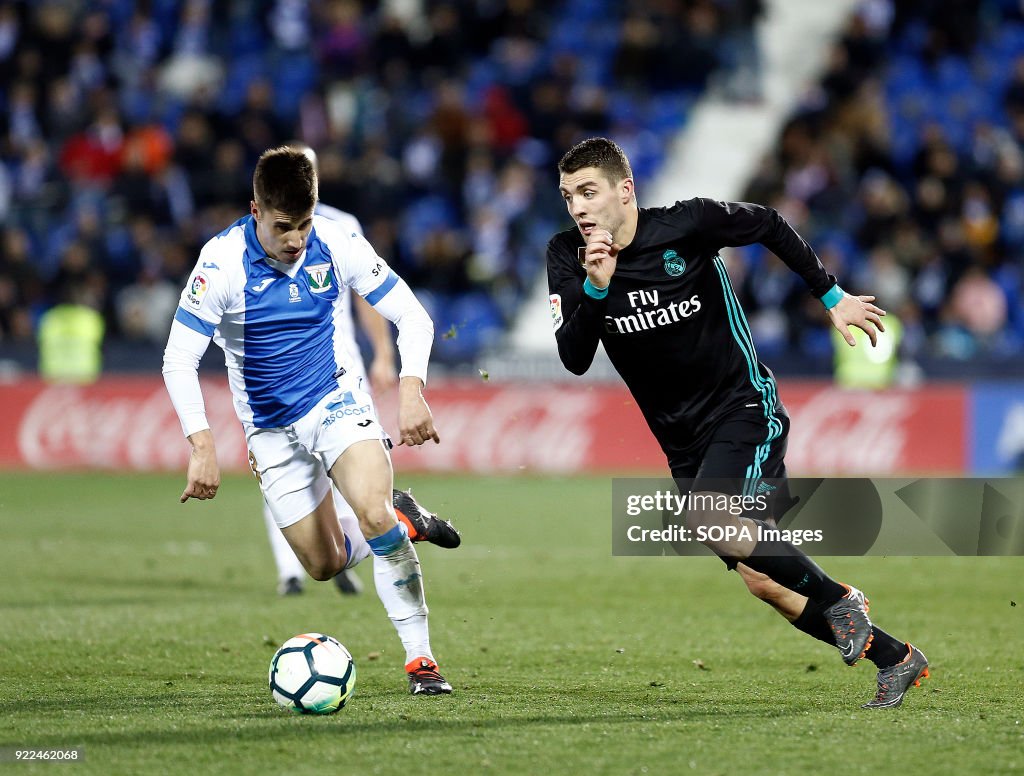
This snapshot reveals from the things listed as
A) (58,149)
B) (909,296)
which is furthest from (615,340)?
(58,149)

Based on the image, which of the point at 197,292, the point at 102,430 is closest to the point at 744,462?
the point at 197,292

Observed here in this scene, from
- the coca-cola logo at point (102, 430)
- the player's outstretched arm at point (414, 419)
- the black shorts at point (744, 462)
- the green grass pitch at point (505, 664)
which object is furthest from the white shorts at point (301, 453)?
the coca-cola logo at point (102, 430)

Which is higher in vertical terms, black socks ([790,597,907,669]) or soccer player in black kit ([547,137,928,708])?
soccer player in black kit ([547,137,928,708])

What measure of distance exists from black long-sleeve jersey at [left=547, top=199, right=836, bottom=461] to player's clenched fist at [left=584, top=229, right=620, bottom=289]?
0.36 m

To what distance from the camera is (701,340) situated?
238 inches

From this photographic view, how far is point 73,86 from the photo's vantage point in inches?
806

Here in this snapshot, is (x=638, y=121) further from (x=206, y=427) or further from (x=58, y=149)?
(x=206, y=427)

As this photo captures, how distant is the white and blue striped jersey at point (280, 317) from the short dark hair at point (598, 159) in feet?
2.98

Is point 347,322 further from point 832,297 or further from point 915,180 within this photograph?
point 915,180

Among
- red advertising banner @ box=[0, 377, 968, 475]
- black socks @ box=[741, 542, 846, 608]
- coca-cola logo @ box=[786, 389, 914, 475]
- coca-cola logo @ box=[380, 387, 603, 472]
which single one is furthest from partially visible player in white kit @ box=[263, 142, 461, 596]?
coca-cola logo @ box=[786, 389, 914, 475]

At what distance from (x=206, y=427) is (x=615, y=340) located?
1654 mm

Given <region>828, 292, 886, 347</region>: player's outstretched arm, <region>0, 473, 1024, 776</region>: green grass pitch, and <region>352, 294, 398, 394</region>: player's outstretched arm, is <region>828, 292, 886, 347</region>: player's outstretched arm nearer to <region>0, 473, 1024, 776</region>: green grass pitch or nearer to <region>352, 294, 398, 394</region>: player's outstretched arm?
<region>0, 473, 1024, 776</region>: green grass pitch

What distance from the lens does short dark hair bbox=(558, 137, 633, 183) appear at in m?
5.86

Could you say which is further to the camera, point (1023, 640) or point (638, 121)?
point (638, 121)
